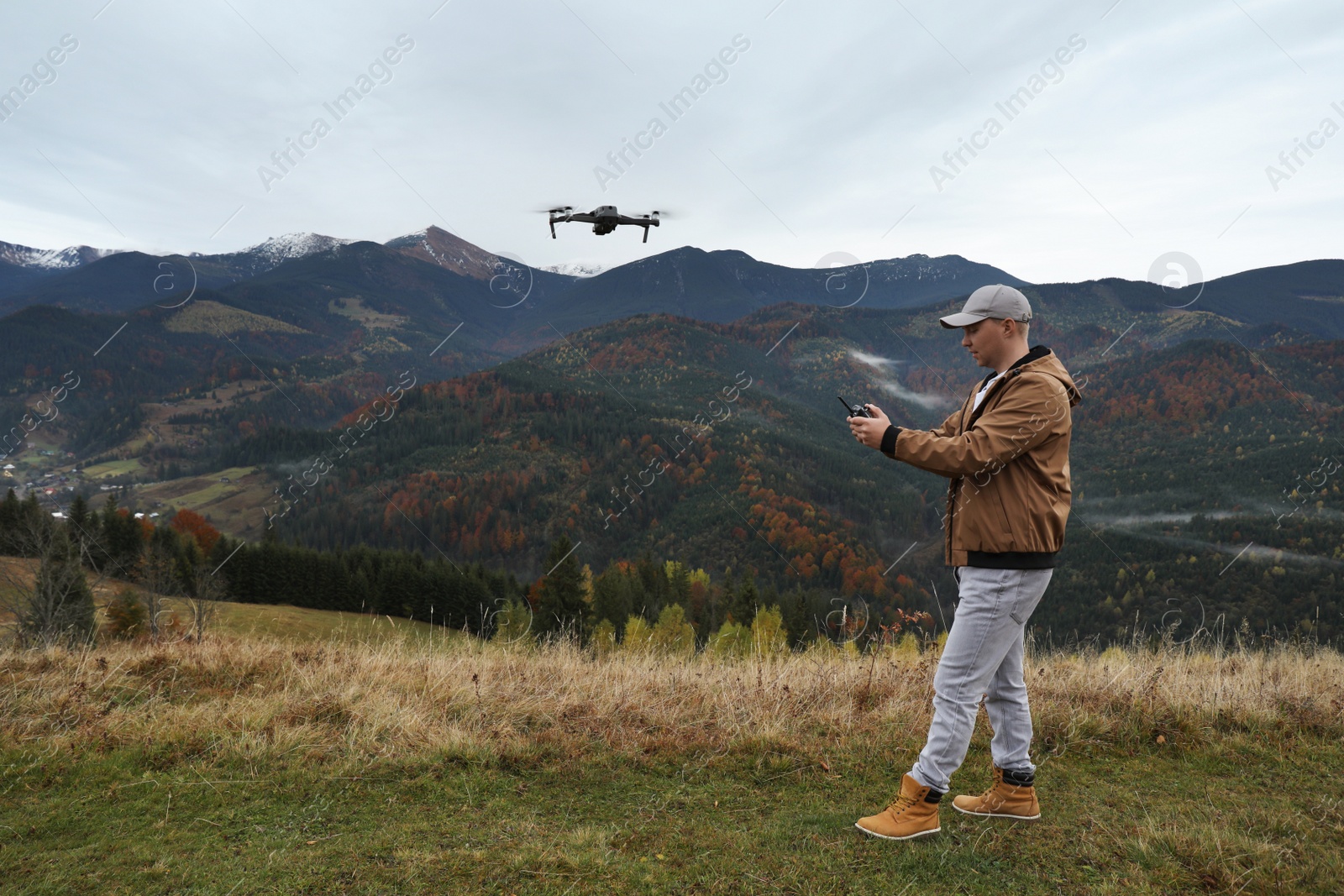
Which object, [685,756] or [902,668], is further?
[902,668]

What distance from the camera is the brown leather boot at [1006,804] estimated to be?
3188mm

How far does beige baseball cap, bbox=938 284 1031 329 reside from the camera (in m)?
3.11

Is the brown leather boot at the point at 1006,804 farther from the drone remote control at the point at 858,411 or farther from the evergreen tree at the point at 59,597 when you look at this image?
the evergreen tree at the point at 59,597

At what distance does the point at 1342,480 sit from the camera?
113 meters

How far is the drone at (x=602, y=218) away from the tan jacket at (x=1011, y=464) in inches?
199

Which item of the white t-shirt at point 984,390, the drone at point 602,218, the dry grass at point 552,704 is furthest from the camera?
the drone at point 602,218

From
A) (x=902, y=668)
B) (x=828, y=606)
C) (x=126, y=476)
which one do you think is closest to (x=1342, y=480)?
(x=828, y=606)

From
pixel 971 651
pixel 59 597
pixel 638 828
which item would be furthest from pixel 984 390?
pixel 59 597

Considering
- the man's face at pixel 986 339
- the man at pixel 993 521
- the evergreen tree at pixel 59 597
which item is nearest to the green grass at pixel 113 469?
the evergreen tree at pixel 59 597

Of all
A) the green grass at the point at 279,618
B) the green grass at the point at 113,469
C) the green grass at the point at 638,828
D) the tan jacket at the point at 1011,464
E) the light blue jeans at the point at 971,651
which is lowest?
the green grass at the point at 279,618

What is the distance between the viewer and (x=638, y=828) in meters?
3.08

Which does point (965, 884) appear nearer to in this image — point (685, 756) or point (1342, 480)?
point (685, 756)

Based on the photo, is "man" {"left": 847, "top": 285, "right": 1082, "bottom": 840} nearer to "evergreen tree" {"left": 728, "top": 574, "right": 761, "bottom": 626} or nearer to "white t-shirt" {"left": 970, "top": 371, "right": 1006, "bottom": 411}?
"white t-shirt" {"left": 970, "top": 371, "right": 1006, "bottom": 411}

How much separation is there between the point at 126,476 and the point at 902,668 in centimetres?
21750
